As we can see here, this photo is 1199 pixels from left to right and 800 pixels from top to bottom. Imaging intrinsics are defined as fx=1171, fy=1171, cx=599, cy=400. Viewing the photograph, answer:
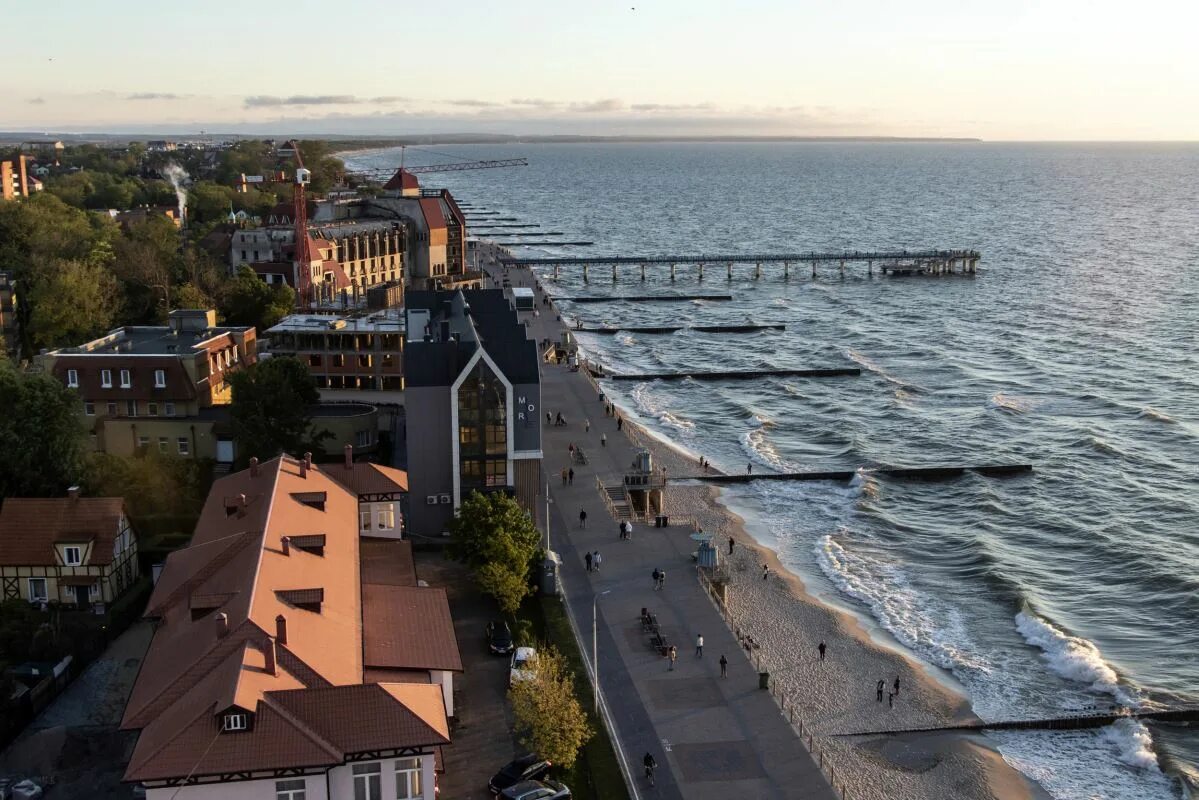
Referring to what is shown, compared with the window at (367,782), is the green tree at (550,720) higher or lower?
lower

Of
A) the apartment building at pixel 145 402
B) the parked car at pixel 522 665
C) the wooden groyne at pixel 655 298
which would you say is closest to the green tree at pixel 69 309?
the apartment building at pixel 145 402

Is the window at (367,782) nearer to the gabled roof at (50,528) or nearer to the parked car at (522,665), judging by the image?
the parked car at (522,665)

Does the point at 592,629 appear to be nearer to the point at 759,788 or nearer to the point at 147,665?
the point at 759,788

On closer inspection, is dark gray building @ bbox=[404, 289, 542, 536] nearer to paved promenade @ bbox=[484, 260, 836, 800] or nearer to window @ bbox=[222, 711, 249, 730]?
paved promenade @ bbox=[484, 260, 836, 800]

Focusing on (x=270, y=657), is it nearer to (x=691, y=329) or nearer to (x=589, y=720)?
(x=589, y=720)

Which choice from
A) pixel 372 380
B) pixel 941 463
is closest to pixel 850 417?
pixel 941 463
